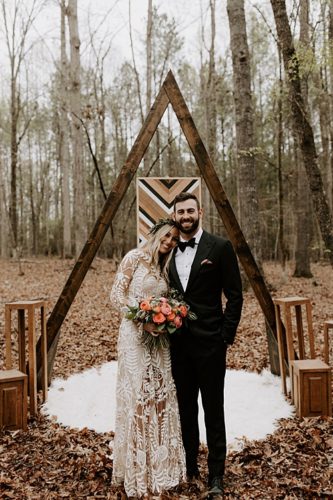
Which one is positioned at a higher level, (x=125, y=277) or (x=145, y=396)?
(x=125, y=277)

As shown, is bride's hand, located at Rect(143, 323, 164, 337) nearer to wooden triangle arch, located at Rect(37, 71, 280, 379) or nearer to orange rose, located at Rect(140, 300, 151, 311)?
orange rose, located at Rect(140, 300, 151, 311)

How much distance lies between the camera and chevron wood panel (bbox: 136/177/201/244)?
5457 millimetres

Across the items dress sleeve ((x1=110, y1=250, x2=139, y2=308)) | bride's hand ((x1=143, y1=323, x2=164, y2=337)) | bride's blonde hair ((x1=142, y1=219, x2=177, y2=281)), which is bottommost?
bride's hand ((x1=143, y1=323, x2=164, y2=337))

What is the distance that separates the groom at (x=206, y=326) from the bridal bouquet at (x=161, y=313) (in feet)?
0.46

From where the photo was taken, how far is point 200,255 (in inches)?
131

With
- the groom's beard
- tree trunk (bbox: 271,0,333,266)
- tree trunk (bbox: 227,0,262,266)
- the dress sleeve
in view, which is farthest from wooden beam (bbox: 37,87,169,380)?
tree trunk (bbox: 227,0,262,266)

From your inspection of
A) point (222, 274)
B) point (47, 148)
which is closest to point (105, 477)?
point (222, 274)

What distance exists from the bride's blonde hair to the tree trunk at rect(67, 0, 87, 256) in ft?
33.3

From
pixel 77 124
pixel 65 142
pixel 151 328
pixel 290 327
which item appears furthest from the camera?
pixel 65 142

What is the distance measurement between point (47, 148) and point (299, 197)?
67.5 feet

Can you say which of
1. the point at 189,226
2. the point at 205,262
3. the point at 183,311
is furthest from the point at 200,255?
the point at 183,311

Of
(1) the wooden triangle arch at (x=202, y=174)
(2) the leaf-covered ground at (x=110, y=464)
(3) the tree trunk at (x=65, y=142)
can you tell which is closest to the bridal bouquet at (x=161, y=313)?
(2) the leaf-covered ground at (x=110, y=464)

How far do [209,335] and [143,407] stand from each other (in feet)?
2.38

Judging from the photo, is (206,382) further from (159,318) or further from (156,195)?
(156,195)
